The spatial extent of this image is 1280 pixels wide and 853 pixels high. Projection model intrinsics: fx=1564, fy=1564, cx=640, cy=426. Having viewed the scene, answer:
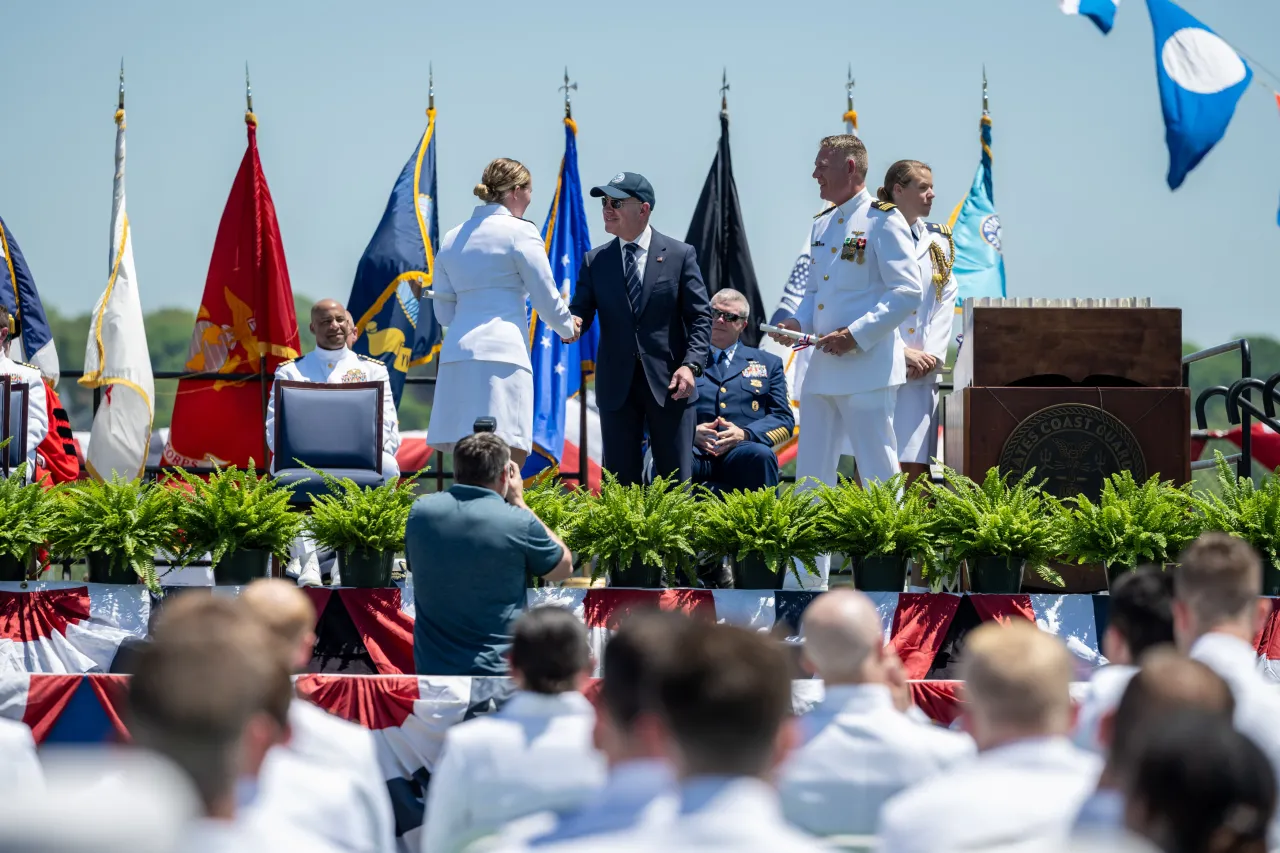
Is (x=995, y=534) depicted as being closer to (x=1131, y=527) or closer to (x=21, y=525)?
(x=1131, y=527)

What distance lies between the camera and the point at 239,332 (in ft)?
34.9

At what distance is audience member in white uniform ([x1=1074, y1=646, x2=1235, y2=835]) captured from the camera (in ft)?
8.30

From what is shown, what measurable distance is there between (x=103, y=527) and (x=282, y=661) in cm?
344

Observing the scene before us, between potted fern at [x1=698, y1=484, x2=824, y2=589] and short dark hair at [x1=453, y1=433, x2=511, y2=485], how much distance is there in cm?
135

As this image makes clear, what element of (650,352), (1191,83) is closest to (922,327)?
(650,352)

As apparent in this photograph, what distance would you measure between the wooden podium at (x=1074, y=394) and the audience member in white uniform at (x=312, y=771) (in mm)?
4166

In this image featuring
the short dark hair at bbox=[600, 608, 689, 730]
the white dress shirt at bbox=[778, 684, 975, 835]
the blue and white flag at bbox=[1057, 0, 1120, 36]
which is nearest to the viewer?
the short dark hair at bbox=[600, 608, 689, 730]

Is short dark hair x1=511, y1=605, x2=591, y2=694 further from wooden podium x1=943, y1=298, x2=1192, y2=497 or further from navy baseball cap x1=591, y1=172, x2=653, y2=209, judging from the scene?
navy baseball cap x1=591, y1=172, x2=653, y2=209

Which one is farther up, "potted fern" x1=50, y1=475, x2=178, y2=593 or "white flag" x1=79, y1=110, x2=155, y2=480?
"white flag" x1=79, y1=110, x2=155, y2=480

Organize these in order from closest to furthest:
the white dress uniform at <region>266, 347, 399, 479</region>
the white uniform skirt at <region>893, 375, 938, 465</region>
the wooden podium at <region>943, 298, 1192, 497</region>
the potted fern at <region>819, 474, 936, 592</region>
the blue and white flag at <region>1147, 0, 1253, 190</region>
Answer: the potted fern at <region>819, 474, 936, 592</region>
the wooden podium at <region>943, 298, 1192, 497</region>
the white uniform skirt at <region>893, 375, 938, 465</region>
the blue and white flag at <region>1147, 0, 1253, 190</region>
the white dress uniform at <region>266, 347, 399, 479</region>

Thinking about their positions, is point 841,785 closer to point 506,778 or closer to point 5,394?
point 506,778

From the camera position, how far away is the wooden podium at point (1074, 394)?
7.03m

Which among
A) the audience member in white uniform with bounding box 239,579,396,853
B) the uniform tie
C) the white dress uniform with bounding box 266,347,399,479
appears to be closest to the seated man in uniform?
the uniform tie

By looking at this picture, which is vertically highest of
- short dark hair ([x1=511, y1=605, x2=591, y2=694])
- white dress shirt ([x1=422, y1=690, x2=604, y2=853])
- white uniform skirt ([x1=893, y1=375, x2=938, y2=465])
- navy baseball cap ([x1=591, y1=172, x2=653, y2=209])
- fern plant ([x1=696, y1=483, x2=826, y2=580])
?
navy baseball cap ([x1=591, y1=172, x2=653, y2=209])
